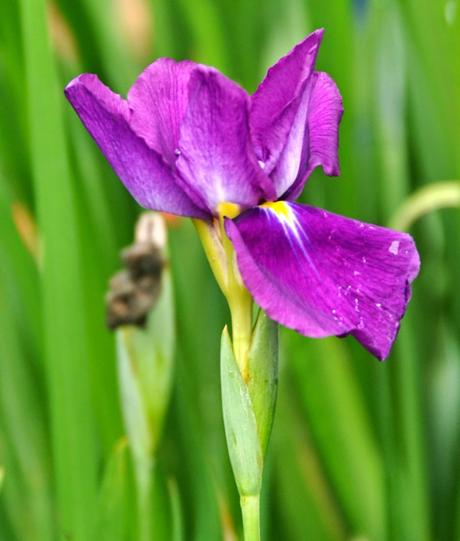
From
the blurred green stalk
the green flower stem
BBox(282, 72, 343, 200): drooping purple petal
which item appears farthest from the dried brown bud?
BBox(282, 72, 343, 200): drooping purple petal

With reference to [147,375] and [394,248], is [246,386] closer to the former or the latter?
[394,248]

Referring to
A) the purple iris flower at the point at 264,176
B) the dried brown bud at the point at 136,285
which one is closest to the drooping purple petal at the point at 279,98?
the purple iris flower at the point at 264,176

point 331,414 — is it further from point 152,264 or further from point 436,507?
point 152,264

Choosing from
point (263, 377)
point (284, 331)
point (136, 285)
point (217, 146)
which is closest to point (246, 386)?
point (263, 377)

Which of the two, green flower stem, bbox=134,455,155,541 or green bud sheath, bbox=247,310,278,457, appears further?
green flower stem, bbox=134,455,155,541

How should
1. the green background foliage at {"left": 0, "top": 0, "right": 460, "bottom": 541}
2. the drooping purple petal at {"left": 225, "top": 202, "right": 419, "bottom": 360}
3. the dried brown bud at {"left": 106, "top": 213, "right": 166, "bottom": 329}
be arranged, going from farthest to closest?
the green background foliage at {"left": 0, "top": 0, "right": 460, "bottom": 541}, the dried brown bud at {"left": 106, "top": 213, "right": 166, "bottom": 329}, the drooping purple petal at {"left": 225, "top": 202, "right": 419, "bottom": 360}

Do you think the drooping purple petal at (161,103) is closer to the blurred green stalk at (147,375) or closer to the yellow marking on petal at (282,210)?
the yellow marking on petal at (282,210)

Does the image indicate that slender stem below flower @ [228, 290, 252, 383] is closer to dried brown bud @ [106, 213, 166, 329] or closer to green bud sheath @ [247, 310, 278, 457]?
green bud sheath @ [247, 310, 278, 457]
